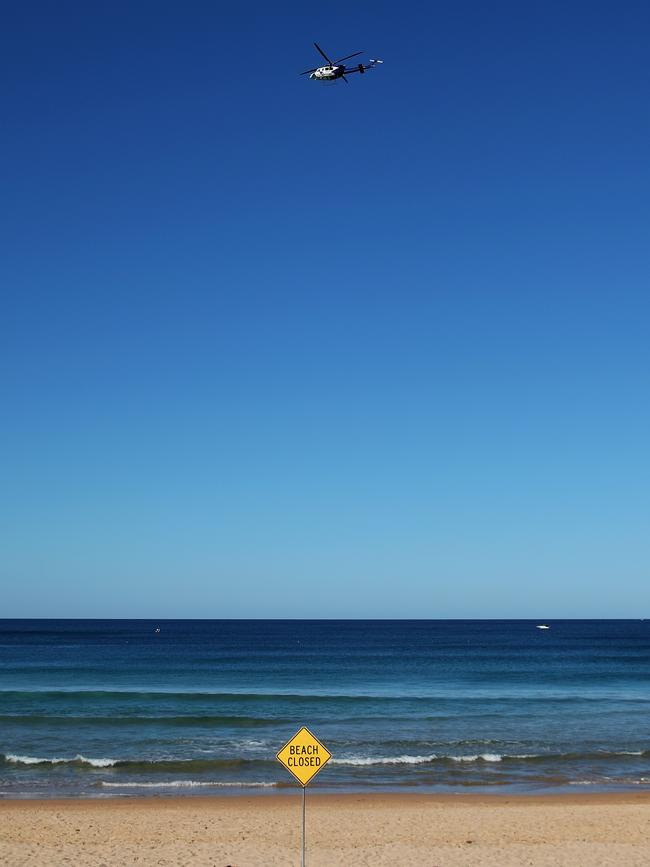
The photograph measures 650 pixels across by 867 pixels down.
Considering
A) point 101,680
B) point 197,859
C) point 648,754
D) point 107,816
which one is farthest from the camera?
point 101,680

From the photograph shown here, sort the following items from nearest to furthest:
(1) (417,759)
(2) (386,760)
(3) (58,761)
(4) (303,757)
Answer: (4) (303,757)
(3) (58,761)
(2) (386,760)
(1) (417,759)

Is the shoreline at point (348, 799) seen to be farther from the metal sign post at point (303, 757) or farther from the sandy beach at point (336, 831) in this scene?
the metal sign post at point (303, 757)

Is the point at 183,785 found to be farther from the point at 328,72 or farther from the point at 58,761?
the point at 328,72

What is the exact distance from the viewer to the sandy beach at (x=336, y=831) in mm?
15547

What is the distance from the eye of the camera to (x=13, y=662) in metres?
66.8

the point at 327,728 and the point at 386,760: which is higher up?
the point at 386,760

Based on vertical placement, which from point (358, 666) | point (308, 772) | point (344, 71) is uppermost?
point (344, 71)

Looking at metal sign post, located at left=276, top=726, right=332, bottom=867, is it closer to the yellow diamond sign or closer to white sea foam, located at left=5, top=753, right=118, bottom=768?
the yellow diamond sign

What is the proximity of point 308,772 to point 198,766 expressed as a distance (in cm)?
1333

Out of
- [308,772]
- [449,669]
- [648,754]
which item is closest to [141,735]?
[648,754]

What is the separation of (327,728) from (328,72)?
22.4m

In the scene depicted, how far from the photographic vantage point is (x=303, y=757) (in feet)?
40.7

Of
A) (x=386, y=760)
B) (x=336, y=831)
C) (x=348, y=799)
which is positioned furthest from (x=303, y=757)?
(x=386, y=760)

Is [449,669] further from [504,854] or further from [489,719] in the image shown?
[504,854]
